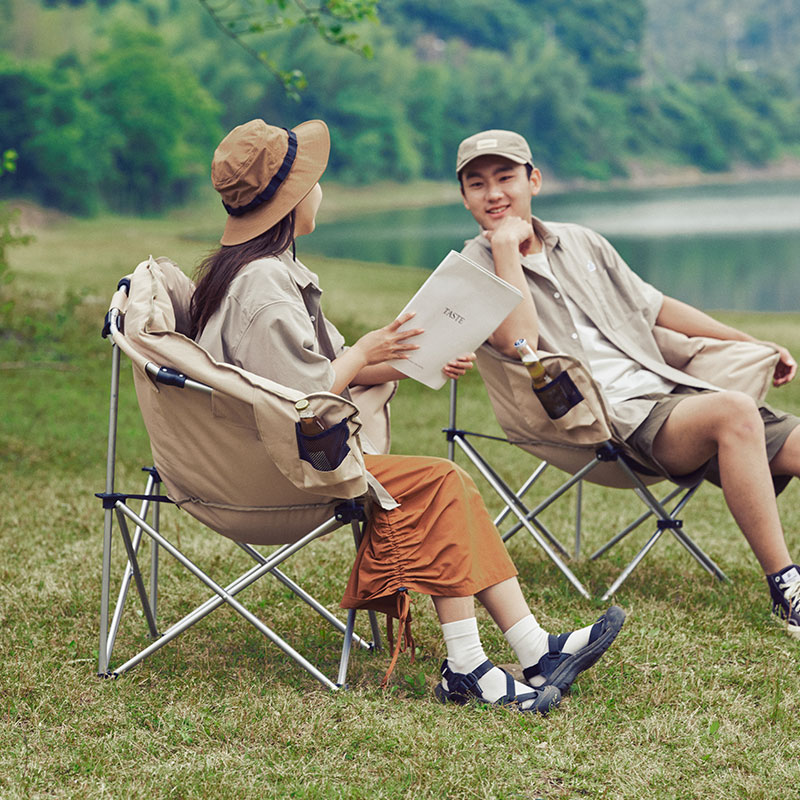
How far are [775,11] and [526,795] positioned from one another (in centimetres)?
16900

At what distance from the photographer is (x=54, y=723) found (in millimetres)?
2527

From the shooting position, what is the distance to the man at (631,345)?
3168 millimetres

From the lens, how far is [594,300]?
144 inches

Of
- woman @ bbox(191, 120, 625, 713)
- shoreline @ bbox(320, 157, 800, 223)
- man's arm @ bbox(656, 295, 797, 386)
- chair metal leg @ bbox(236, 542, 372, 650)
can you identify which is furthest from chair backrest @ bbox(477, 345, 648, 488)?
shoreline @ bbox(320, 157, 800, 223)

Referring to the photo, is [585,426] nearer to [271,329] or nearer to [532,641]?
[532,641]

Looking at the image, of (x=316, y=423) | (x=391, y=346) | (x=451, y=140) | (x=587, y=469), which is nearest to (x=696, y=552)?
(x=587, y=469)

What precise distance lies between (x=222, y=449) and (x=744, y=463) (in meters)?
1.50

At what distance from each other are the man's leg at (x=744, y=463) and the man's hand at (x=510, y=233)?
73 cm

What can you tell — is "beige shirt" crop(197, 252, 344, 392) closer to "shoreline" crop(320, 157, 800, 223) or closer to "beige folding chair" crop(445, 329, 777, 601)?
"beige folding chair" crop(445, 329, 777, 601)

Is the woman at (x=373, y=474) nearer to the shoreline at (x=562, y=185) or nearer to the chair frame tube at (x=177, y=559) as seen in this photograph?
the chair frame tube at (x=177, y=559)

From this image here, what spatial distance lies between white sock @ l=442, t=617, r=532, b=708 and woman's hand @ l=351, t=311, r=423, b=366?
0.67m

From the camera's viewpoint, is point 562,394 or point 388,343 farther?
point 562,394

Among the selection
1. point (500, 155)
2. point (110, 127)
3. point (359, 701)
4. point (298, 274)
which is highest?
point (110, 127)

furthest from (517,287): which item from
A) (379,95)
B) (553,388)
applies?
(379,95)
